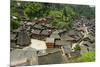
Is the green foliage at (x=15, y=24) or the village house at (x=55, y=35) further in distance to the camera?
the village house at (x=55, y=35)

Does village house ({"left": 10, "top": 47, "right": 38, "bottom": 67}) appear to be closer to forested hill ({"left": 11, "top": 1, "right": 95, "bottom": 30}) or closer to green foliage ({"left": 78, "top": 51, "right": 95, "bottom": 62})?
forested hill ({"left": 11, "top": 1, "right": 95, "bottom": 30})

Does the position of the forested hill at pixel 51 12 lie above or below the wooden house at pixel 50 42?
above

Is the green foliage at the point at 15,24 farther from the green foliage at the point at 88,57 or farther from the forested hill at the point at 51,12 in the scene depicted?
the green foliage at the point at 88,57

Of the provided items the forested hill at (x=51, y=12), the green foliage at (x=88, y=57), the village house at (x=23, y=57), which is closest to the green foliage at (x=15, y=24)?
the forested hill at (x=51, y=12)

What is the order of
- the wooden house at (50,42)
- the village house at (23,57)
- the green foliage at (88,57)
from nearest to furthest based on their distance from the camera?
the village house at (23,57)
the wooden house at (50,42)
the green foliage at (88,57)

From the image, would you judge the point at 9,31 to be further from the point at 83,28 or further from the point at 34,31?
the point at 83,28

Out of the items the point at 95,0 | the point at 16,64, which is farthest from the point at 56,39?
the point at 95,0
